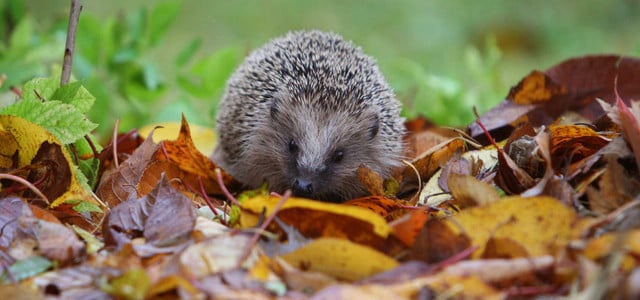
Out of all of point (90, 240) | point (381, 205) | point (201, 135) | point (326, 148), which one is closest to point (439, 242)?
point (381, 205)

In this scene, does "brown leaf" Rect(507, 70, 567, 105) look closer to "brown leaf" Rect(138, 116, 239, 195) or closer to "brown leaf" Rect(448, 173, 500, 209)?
"brown leaf" Rect(448, 173, 500, 209)

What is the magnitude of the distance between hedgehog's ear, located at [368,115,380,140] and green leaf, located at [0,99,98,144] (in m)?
1.53

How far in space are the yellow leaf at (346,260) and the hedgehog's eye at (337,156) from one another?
1.58 meters

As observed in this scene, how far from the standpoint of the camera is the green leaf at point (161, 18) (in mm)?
4605

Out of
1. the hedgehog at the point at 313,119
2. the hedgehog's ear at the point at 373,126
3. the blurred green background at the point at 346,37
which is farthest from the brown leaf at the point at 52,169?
the blurred green background at the point at 346,37

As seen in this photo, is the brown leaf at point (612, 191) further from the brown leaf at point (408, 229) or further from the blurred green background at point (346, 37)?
the blurred green background at point (346, 37)

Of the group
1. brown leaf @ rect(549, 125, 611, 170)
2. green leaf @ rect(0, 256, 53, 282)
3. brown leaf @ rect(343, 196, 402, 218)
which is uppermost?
brown leaf @ rect(549, 125, 611, 170)

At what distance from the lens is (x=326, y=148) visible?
3.56 meters

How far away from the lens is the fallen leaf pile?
192 cm

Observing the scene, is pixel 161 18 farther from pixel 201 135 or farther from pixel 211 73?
pixel 201 135

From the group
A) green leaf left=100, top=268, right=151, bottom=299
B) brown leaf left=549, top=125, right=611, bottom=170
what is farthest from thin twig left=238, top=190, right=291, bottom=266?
brown leaf left=549, top=125, right=611, bottom=170

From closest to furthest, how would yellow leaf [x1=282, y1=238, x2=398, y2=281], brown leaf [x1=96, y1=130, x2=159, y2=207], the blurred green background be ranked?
yellow leaf [x1=282, y1=238, x2=398, y2=281], brown leaf [x1=96, y1=130, x2=159, y2=207], the blurred green background

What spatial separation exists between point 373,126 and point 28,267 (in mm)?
2027

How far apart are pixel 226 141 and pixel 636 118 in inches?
90.4
